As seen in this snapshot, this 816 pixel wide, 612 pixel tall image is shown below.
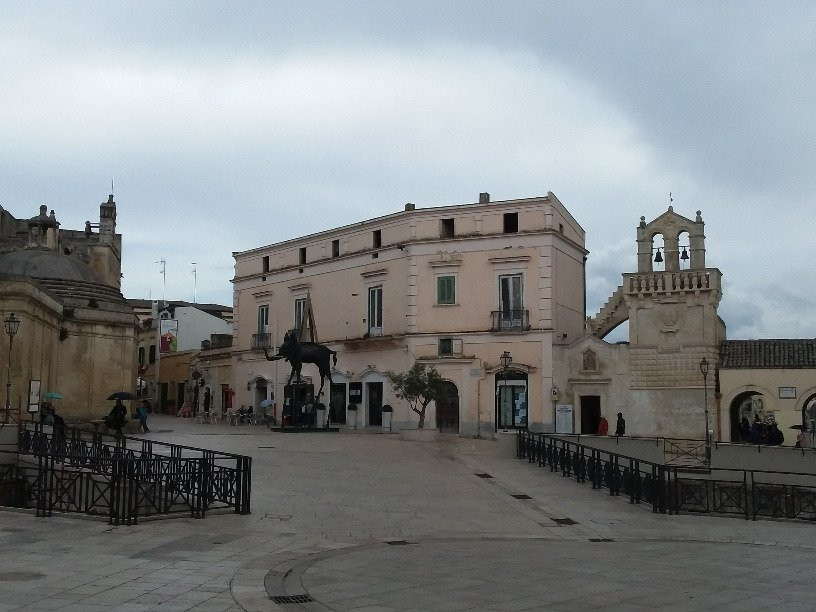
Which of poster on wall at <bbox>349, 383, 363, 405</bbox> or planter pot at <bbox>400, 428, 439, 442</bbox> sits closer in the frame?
planter pot at <bbox>400, 428, 439, 442</bbox>

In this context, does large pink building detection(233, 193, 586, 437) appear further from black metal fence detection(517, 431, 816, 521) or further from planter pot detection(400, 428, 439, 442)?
black metal fence detection(517, 431, 816, 521)

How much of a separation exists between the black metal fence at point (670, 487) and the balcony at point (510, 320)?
39.4 feet

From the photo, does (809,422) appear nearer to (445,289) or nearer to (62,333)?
(445,289)

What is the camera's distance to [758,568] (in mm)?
10875

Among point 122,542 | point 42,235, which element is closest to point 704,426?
point 122,542

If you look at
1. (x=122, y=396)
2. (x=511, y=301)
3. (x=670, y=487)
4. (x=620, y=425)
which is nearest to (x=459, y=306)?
(x=511, y=301)

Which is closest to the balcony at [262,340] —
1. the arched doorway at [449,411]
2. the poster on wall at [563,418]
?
the arched doorway at [449,411]

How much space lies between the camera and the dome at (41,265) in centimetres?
3819

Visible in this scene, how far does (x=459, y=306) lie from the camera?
3834 cm

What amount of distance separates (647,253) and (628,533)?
2279 cm

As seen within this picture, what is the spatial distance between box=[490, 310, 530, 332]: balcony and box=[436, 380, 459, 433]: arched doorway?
3327 millimetres

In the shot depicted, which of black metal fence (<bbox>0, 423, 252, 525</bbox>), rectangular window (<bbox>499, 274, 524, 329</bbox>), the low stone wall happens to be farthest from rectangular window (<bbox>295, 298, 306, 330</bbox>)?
black metal fence (<bbox>0, 423, 252, 525</bbox>)

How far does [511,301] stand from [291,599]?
2953 cm

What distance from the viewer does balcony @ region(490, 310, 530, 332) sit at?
3681cm
